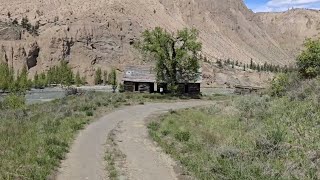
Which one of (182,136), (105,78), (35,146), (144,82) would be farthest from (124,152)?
(105,78)

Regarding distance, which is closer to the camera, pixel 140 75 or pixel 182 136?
pixel 182 136

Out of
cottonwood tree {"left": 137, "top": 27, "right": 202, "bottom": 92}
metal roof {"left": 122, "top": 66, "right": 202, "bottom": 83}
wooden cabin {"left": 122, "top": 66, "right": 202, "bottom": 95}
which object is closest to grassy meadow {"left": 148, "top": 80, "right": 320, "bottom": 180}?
cottonwood tree {"left": 137, "top": 27, "right": 202, "bottom": 92}

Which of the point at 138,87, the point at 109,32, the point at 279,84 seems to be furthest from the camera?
the point at 109,32

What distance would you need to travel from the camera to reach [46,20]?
373ft

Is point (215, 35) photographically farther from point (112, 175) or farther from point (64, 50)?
point (112, 175)

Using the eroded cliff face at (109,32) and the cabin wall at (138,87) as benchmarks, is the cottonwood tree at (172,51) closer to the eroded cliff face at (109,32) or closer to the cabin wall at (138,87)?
the cabin wall at (138,87)

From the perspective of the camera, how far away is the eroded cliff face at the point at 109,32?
101250mm

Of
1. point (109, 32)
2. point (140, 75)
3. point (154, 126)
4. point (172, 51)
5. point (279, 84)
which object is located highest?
point (109, 32)

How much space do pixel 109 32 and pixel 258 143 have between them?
3873 inches

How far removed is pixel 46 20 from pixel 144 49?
7516 centimetres

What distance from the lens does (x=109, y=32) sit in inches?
4291

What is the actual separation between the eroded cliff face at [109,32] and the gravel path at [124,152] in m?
82.0

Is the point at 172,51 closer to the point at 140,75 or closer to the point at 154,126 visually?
the point at 140,75

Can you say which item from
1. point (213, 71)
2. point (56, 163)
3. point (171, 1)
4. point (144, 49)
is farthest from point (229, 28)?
point (56, 163)
